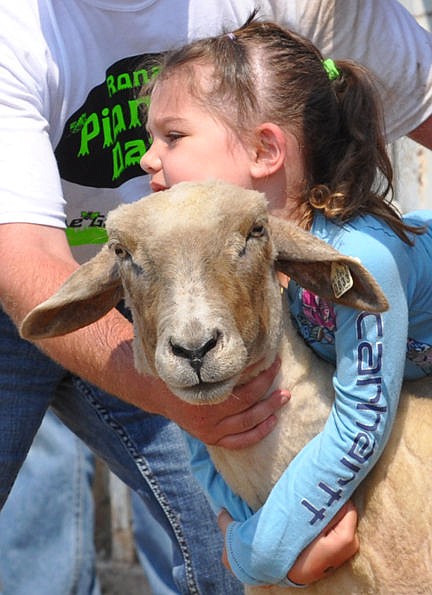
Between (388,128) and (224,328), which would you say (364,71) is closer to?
(388,128)

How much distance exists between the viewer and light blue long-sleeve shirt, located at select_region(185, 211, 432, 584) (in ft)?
11.6

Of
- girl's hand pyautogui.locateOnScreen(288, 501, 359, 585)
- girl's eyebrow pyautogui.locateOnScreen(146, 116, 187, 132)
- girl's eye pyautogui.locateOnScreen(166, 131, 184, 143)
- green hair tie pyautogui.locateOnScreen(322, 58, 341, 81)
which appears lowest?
girl's hand pyautogui.locateOnScreen(288, 501, 359, 585)

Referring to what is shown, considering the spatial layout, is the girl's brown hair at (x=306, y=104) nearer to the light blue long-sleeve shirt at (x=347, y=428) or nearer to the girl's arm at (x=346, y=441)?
the light blue long-sleeve shirt at (x=347, y=428)

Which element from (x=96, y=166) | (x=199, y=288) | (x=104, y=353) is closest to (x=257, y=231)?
(x=199, y=288)

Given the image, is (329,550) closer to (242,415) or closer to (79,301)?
(242,415)

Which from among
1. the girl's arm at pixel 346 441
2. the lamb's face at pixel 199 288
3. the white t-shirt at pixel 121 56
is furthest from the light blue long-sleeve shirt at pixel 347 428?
the white t-shirt at pixel 121 56

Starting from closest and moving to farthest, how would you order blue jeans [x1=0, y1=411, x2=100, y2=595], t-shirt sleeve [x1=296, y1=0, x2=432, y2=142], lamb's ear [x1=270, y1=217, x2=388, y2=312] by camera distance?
lamb's ear [x1=270, y1=217, x2=388, y2=312], t-shirt sleeve [x1=296, y1=0, x2=432, y2=142], blue jeans [x1=0, y1=411, x2=100, y2=595]

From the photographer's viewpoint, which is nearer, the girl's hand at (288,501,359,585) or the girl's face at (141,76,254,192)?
the girl's hand at (288,501,359,585)

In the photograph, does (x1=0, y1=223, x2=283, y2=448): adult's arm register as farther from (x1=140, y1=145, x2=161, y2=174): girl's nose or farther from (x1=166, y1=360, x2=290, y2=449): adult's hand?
(x1=140, y1=145, x2=161, y2=174): girl's nose

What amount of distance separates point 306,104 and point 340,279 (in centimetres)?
67

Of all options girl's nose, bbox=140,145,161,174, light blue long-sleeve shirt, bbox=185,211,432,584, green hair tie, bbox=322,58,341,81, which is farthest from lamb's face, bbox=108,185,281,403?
green hair tie, bbox=322,58,341,81

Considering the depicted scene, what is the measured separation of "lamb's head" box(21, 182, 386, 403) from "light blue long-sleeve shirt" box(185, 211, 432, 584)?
0.12 meters

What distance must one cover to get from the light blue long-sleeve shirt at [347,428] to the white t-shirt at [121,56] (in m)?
1.19

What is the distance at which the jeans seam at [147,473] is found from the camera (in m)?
4.94
